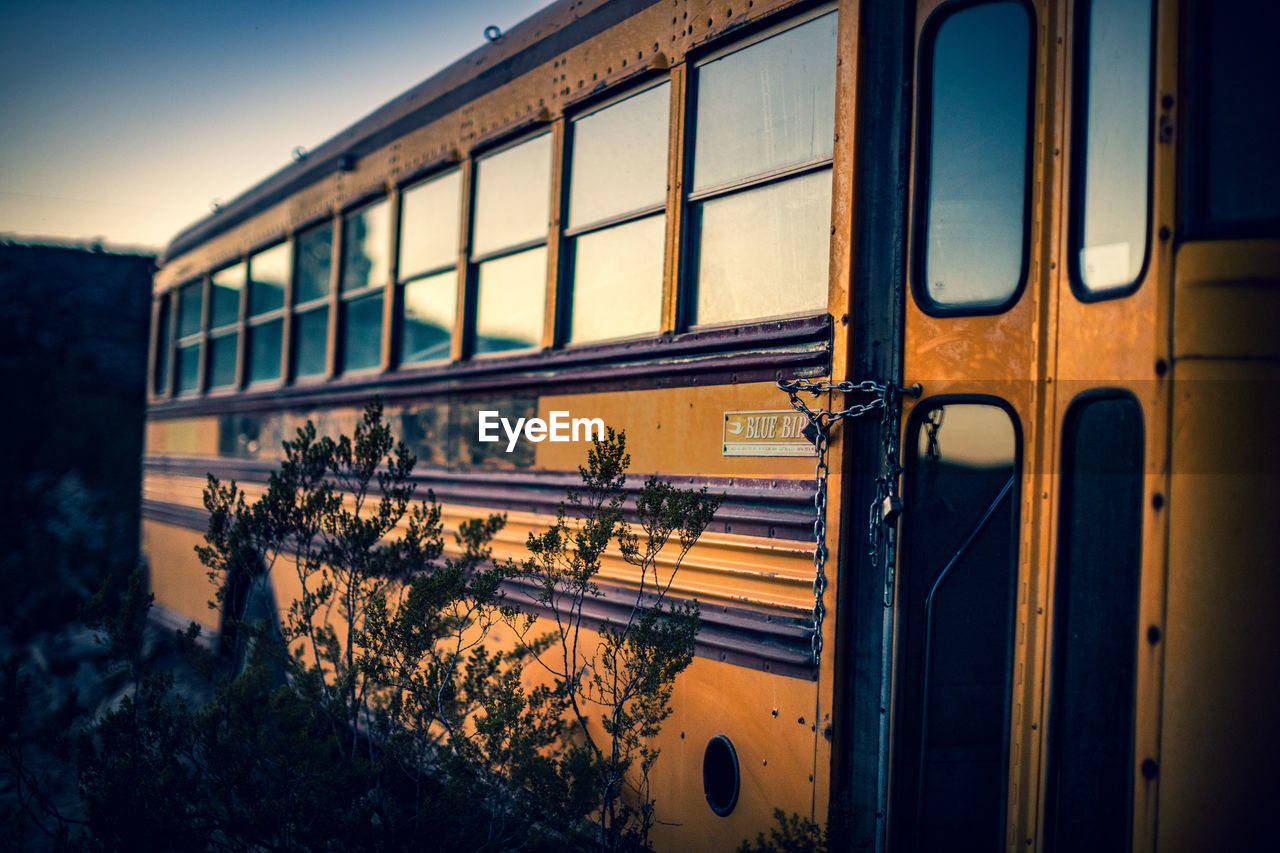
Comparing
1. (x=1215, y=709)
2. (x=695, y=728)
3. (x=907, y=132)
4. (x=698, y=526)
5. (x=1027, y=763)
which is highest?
(x=907, y=132)

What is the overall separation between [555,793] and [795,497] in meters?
0.94

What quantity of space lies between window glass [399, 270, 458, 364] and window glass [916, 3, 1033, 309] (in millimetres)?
1950

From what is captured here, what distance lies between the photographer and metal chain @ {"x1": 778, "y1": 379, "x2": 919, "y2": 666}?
1.87m

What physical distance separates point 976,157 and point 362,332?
115 inches

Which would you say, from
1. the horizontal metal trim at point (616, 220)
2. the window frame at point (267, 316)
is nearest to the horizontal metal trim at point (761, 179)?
the horizontal metal trim at point (616, 220)

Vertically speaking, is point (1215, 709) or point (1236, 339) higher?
point (1236, 339)

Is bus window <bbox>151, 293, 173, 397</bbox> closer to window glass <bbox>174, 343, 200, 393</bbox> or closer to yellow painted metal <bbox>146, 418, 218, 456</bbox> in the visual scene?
window glass <bbox>174, 343, 200, 393</bbox>

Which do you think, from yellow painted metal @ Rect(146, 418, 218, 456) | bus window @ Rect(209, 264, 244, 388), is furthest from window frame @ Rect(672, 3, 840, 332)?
yellow painted metal @ Rect(146, 418, 218, 456)

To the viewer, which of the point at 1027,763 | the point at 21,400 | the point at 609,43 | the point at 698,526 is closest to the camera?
the point at 1027,763

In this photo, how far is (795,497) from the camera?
2.03 metres

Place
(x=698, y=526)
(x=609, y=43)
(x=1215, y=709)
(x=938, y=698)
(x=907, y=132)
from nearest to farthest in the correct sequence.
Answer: (x=1215, y=709)
(x=938, y=698)
(x=907, y=132)
(x=698, y=526)
(x=609, y=43)

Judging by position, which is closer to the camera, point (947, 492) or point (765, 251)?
point (947, 492)

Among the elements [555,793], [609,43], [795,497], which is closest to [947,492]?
[795,497]

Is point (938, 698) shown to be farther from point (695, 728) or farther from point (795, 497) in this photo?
point (695, 728)
